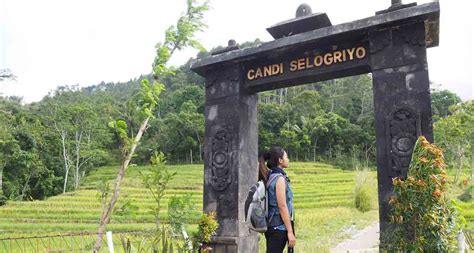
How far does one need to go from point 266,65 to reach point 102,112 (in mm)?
34242

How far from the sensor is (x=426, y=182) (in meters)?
3.30

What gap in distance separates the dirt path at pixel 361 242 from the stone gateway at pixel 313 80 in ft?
11.6

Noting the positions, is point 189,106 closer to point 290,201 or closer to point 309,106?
point 309,106

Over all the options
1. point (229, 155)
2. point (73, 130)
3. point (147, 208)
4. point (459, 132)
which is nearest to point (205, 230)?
point (229, 155)

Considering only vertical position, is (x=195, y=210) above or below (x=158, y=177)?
below

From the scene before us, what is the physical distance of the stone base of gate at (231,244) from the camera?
189 inches

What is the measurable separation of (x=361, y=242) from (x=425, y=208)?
20.6ft

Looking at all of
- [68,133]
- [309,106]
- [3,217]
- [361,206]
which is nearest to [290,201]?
[361,206]

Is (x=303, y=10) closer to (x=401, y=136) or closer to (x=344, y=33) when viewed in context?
(x=344, y=33)

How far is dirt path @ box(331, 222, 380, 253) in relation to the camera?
26.6ft

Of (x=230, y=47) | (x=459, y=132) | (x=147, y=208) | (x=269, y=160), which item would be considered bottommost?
(x=147, y=208)

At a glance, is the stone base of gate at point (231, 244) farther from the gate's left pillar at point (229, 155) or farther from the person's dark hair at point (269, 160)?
the person's dark hair at point (269, 160)

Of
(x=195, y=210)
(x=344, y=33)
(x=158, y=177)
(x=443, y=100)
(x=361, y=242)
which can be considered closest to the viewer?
(x=158, y=177)

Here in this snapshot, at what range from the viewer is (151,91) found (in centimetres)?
316
